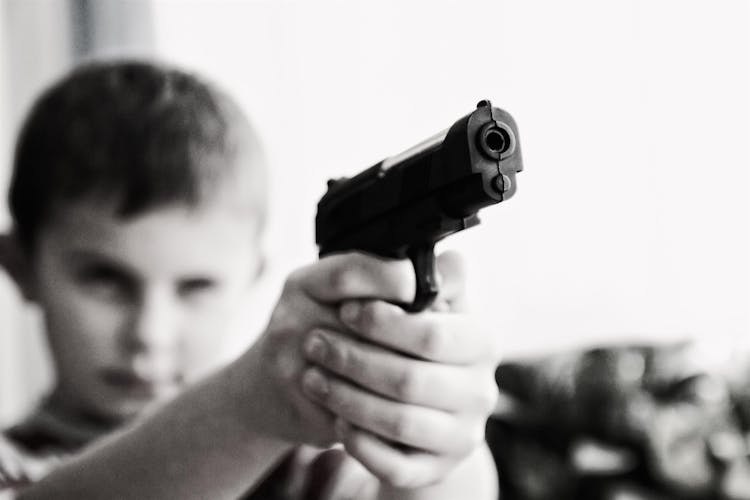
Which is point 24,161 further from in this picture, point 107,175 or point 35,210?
point 107,175

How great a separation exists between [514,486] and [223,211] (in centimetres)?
54

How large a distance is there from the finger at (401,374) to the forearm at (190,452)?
0.11 metres

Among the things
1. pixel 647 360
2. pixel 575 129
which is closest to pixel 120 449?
pixel 647 360

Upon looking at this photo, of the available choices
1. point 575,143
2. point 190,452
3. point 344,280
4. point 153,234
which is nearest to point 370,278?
point 344,280

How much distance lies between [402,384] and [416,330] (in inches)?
1.4

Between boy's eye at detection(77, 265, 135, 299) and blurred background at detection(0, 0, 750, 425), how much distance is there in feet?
1.18

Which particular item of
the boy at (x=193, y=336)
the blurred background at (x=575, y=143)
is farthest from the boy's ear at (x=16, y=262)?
the blurred background at (x=575, y=143)

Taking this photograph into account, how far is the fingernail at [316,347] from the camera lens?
515 millimetres

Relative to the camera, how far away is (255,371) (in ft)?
1.87

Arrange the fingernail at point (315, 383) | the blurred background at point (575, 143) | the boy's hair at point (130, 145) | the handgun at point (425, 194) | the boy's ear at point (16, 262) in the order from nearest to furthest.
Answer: the handgun at point (425, 194)
the fingernail at point (315, 383)
the boy's hair at point (130, 145)
the boy's ear at point (16, 262)
the blurred background at point (575, 143)

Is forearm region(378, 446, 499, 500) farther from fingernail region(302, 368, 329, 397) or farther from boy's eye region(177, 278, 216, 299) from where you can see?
boy's eye region(177, 278, 216, 299)

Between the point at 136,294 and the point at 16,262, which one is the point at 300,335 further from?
the point at 16,262

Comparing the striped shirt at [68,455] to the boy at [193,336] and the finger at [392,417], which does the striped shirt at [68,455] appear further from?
the finger at [392,417]

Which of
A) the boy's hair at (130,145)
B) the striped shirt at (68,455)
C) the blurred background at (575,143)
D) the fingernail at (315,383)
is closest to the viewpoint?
the fingernail at (315,383)
